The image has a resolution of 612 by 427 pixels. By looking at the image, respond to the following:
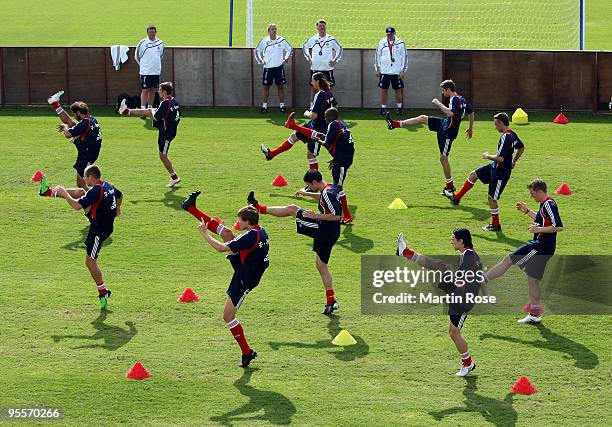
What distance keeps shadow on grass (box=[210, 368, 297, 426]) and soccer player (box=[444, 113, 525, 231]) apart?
25.1ft

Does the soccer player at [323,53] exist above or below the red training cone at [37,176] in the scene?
above

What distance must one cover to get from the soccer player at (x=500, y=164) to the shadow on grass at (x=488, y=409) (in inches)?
271

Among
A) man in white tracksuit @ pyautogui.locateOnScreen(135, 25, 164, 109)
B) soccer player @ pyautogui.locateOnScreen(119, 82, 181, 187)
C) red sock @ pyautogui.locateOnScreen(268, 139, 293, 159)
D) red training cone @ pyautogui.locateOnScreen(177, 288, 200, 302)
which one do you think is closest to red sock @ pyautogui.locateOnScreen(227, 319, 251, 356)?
red training cone @ pyautogui.locateOnScreen(177, 288, 200, 302)

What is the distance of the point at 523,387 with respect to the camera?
14.3 metres

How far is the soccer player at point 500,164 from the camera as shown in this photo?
67.2ft

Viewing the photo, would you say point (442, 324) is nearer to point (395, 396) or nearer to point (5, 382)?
point (395, 396)

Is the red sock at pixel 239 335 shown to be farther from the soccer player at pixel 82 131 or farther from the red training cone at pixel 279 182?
the red training cone at pixel 279 182

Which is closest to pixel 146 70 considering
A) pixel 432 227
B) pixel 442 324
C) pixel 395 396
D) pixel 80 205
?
pixel 432 227

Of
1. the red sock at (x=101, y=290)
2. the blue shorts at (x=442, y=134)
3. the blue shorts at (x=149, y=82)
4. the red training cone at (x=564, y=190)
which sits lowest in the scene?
the red sock at (x=101, y=290)

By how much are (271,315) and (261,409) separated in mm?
3308

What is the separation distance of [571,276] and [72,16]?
33.5 meters

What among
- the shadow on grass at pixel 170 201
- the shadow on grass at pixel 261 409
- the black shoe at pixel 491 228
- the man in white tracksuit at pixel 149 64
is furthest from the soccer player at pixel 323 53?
the shadow on grass at pixel 261 409

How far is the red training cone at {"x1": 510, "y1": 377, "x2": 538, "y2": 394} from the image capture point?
14.3 meters

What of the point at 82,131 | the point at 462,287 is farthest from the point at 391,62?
the point at 462,287
